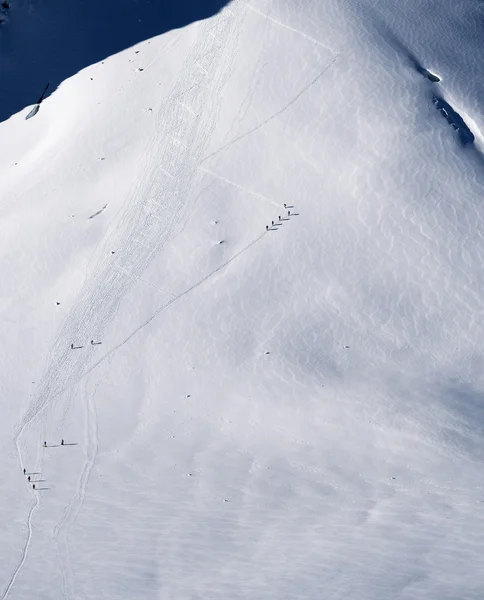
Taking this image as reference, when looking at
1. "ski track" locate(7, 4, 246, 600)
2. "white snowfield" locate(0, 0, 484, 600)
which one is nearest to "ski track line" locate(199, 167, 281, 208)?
"white snowfield" locate(0, 0, 484, 600)

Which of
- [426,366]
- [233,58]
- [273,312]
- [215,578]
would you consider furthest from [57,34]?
[215,578]

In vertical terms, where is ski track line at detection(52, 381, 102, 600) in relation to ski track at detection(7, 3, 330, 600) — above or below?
below

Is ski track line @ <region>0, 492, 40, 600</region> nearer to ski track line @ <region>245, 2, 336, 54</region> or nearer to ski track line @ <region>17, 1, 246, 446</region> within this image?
ski track line @ <region>17, 1, 246, 446</region>

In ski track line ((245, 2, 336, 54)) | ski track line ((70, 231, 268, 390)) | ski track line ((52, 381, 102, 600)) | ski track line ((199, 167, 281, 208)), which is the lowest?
ski track line ((52, 381, 102, 600))

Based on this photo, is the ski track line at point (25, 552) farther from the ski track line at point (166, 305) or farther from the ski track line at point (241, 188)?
the ski track line at point (241, 188)

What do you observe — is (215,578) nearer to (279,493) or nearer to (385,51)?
(279,493)

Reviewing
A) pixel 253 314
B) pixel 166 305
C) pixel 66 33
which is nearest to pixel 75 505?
pixel 166 305

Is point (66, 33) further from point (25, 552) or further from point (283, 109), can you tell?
point (25, 552)

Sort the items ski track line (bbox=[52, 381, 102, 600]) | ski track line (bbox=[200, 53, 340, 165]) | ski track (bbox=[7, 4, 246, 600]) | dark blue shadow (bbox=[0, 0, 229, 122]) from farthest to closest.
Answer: dark blue shadow (bbox=[0, 0, 229, 122]), ski track line (bbox=[200, 53, 340, 165]), ski track (bbox=[7, 4, 246, 600]), ski track line (bbox=[52, 381, 102, 600])

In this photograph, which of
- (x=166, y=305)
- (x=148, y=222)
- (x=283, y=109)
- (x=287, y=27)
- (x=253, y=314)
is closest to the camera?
(x=253, y=314)
